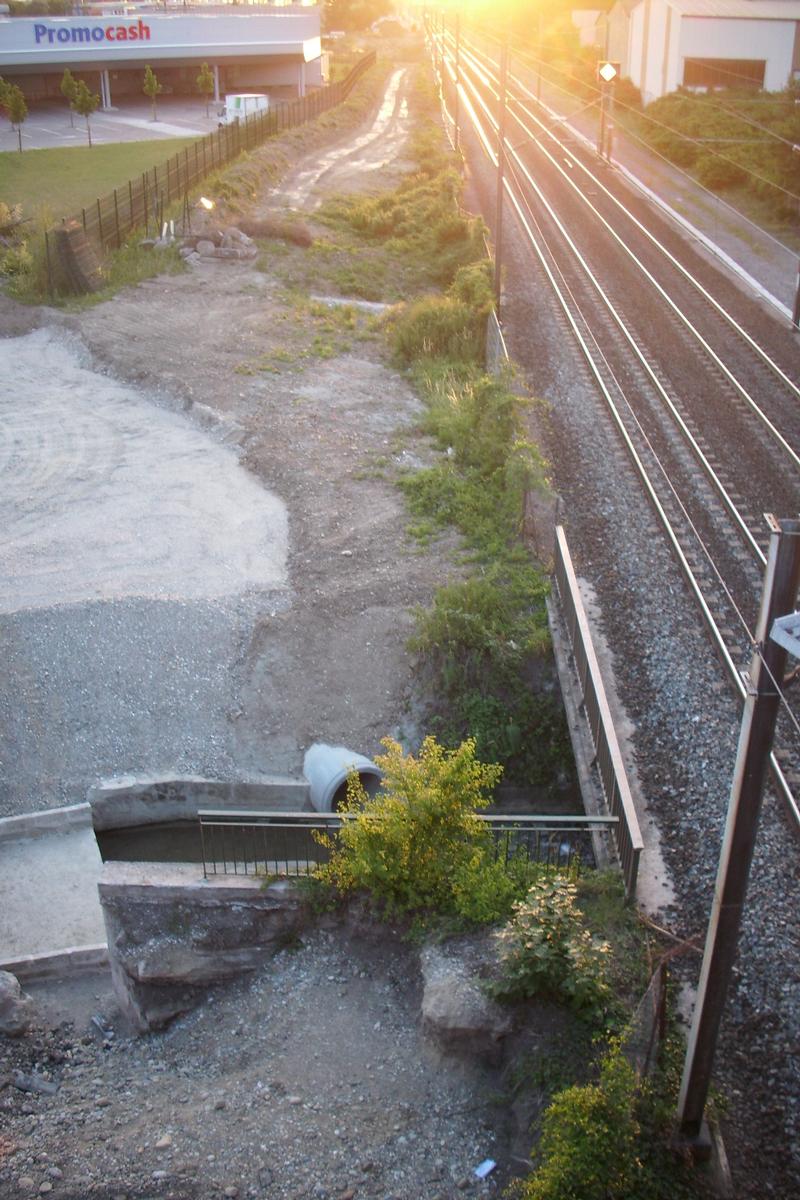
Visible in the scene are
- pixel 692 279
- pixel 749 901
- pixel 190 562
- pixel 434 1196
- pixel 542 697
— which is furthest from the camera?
pixel 692 279

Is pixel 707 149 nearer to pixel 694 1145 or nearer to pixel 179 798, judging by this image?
pixel 179 798

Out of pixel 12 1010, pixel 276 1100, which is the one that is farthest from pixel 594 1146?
pixel 12 1010

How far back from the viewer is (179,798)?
55.9 ft

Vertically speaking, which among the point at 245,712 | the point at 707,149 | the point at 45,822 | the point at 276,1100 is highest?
the point at 707,149

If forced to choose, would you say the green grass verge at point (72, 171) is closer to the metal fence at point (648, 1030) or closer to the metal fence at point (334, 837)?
the metal fence at point (334, 837)

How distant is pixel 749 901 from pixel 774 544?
577 centimetres

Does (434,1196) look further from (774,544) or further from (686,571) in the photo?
(686,571)

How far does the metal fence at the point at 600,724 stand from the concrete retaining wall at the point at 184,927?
3547mm

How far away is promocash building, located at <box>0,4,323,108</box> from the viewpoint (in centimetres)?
6475

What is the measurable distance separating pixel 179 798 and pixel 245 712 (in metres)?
1.67

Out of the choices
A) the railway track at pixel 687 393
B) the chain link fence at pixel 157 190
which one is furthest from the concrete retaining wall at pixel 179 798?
the chain link fence at pixel 157 190

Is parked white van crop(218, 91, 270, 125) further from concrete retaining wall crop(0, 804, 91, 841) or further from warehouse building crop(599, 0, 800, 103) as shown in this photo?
concrete retaining wall crop(0, 804, 91, 841)

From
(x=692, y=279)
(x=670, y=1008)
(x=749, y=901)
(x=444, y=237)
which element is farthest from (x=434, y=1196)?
(x=444, y=237)

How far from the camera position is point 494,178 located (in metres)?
49.8
